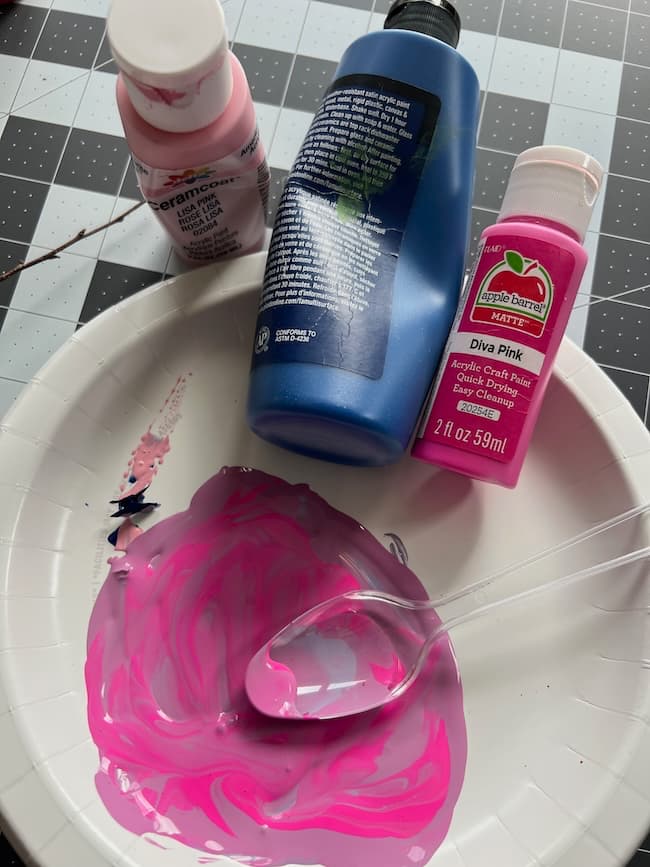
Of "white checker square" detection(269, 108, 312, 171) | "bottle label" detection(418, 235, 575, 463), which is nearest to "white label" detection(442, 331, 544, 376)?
"bottle label" detection(418, 235, 575, 463)

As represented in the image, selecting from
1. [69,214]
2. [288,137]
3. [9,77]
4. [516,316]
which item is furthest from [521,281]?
[9,77]

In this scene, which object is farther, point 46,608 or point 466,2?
point 466,2

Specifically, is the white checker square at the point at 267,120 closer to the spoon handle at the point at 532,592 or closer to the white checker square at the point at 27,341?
the white checker square at the point at 27,341

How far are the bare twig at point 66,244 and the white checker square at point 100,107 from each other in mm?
81

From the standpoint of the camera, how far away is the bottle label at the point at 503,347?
480 millimetres

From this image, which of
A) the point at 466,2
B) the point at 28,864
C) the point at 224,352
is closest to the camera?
the point at 28,864

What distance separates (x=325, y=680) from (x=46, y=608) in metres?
0.20

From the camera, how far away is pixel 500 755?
51 cm

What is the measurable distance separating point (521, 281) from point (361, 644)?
0.90 feet

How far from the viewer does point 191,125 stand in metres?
0.44

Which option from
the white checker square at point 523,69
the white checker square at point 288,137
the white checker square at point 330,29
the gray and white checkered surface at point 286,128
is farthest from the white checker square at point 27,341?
the white checker square at point 523,69

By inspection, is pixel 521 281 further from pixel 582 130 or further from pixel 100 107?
pixel 100 107

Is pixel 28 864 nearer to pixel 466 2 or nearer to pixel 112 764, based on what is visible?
pixel 112 764

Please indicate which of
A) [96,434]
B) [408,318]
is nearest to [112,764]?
[96,434]
